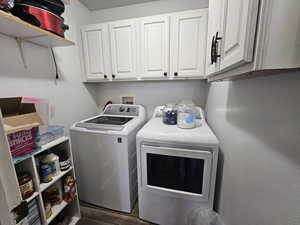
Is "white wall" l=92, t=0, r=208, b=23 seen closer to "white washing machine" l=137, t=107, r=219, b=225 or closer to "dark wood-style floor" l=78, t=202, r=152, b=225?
"white washing machine" l=137, t=107, r=219, b=225

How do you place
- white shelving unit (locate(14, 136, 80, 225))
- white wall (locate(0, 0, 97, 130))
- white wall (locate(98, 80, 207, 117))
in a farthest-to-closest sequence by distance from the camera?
white wall (locate(98, 80, 207, 117))
white wall (locate(0, 0, 97, 130))
white shelving unit (locate(14, 136, 80, 225))

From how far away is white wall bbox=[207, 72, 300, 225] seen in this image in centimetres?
44

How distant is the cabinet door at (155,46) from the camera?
1.53 m

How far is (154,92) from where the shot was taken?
203 centimetres

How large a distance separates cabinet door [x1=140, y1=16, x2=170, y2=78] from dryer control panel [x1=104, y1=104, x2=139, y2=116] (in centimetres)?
46

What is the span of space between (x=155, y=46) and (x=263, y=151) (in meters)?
1.48

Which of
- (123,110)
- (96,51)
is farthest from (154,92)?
(96,51)

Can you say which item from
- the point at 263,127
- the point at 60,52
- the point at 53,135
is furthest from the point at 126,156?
the point at 60,52

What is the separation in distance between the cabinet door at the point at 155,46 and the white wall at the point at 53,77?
898 millimetres

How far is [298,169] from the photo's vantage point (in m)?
0.42

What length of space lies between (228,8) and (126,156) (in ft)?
4.27

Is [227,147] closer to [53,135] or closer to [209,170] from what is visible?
[209,170]

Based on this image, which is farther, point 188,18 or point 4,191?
point 188,18

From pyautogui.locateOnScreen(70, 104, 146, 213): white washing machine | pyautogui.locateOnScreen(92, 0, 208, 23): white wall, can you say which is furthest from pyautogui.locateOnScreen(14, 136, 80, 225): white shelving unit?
pyautogui.locateOnScreen(92, 0, 208, 23): white wall
